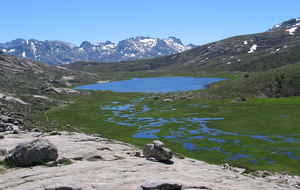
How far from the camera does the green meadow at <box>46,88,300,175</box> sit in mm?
51656

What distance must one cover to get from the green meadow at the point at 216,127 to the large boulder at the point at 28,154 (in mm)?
33176

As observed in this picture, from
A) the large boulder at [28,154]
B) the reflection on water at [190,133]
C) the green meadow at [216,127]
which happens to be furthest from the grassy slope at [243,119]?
the large boulder at [28,154]

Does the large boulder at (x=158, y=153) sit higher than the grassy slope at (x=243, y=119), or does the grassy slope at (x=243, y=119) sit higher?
the large boulder at (x=158, y=153)

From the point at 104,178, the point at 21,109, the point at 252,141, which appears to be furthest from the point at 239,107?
the point at 104,178

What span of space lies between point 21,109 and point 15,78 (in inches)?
4561

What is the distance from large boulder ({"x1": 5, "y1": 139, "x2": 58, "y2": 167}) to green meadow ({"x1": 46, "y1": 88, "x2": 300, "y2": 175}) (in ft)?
109

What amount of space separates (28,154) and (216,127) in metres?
62.9

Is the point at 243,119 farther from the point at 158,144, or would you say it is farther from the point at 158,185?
the point at 158,185

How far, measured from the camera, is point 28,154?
79.5ft

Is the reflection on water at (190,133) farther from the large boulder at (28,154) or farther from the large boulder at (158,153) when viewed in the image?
the large boulder at (28,154)

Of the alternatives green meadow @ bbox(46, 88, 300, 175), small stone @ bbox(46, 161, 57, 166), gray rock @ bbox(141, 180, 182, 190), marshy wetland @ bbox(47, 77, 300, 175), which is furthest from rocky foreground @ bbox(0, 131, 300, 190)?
marshy wetland @ bbox(47, 77, 300, 175)

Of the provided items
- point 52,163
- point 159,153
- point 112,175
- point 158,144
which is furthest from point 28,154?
point 159,153

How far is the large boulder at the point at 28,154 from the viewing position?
78.9 feet

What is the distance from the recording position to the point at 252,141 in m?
A: 61.6
